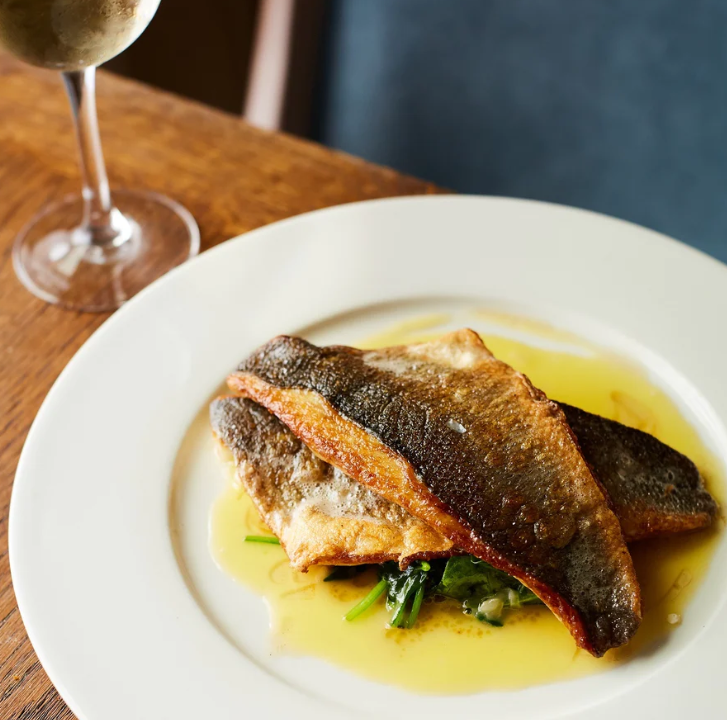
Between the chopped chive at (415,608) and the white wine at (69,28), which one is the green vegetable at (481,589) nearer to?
the chopped chive at (415,608)

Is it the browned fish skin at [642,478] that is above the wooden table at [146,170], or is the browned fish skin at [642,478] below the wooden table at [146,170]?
above

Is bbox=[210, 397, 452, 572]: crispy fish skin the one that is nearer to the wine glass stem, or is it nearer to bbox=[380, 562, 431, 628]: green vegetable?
bbox=[380, 562, 431, 628]: green vegetable

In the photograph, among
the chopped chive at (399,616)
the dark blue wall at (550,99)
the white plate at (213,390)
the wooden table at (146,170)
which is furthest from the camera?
the dark blue wall at (550,99)

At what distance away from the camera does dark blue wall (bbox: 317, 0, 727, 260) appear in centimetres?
386

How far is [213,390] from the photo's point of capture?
1906 mm

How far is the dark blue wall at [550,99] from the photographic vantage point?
3.86 meters

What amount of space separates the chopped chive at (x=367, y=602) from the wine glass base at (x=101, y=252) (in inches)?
40.2

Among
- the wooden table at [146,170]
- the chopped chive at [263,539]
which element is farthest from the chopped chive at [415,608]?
the wooden table at [146,170]

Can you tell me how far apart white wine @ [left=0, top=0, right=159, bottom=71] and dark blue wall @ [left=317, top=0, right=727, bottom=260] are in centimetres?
257

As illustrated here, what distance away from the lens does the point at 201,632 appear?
1517mm

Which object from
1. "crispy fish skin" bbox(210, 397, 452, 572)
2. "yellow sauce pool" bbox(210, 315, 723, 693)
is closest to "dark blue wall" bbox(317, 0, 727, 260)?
"yellow sauce pool" bbox(210, 315, 723, 693)

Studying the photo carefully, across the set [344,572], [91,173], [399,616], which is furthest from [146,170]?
[399,616]

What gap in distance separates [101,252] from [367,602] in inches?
49.1

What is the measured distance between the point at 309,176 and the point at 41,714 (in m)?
1.60
